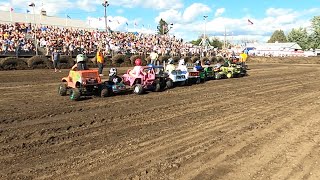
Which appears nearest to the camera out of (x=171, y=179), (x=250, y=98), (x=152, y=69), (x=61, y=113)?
(x=171, y=179)

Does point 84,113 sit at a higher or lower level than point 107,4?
lower

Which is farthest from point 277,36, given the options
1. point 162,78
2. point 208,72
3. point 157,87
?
point 157,87

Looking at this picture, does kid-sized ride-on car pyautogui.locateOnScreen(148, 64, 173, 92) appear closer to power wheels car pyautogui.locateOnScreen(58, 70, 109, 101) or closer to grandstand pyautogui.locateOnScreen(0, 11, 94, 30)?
power wheels car pyautogui.locateOnScreen(58, 70, 109, 101)

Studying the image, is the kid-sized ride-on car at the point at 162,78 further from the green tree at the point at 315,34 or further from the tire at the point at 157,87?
the green tree at the point at 315,34

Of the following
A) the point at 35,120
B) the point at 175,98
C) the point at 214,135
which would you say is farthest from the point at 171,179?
the point at 175,98

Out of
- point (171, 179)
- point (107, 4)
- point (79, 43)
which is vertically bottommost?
point (171, 179)

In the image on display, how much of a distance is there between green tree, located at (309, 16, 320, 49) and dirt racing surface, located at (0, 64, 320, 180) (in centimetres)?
8361

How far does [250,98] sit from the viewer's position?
11.6m

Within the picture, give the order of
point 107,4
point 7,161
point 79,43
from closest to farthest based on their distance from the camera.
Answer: point 7,161 → point 79,43 → point 107,4

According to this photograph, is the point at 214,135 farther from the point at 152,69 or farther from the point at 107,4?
the point at 107,4

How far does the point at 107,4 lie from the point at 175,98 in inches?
1152

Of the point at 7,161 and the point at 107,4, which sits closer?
the point at 7,161

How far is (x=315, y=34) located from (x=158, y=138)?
9138 centimetres

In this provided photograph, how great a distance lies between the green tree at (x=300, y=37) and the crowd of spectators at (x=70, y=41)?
65.2 meters
